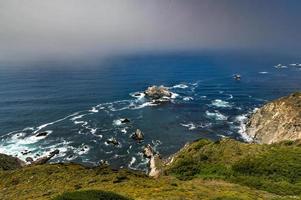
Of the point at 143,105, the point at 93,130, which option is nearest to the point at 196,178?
the point at 93,130

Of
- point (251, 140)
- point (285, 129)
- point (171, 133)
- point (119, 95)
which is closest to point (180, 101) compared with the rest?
point (119, 95)

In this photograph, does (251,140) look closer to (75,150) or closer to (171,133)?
(171,133)

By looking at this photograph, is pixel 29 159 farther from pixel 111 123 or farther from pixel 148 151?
pixel 111 123

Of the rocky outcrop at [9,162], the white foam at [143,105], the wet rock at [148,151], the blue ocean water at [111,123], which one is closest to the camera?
the rocky outcrop at [9,162]

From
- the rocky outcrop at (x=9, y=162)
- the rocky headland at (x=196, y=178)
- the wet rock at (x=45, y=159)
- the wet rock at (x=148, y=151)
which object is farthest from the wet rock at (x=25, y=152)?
the wet rock at (x=148, y=151)

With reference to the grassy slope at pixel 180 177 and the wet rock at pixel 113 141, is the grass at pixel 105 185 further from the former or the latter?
the wet rock at pixel 113 141

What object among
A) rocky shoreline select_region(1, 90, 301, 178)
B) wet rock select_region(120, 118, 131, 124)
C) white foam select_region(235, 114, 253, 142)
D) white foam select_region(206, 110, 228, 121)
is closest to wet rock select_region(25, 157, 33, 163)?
rocky shoreline select_region(1, 90, 301, 178)
